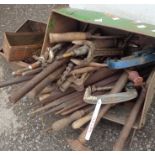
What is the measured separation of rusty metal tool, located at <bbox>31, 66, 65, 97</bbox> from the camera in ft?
4.97

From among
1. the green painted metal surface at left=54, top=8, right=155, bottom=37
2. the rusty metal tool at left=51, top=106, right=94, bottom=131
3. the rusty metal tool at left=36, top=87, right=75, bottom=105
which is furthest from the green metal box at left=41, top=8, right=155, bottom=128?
the rusty metal tool at left=36, top=87, right=75, bottom=105

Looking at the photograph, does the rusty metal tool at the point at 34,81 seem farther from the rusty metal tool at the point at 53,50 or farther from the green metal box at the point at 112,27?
the green metal box at the point at 112,27

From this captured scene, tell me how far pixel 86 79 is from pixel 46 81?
177 mm

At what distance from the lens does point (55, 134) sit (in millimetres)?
1563

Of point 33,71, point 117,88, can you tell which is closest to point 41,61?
point 33,71

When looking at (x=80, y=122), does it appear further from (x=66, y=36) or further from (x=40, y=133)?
(x=66, y=36)

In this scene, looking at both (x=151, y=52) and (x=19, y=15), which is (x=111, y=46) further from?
(x=19, y=15)

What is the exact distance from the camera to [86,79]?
1519 millimetres

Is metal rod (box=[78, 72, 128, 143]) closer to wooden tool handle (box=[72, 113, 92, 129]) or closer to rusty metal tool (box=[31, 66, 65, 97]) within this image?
wooden tool handle (box=[72, 113, 92, 129])

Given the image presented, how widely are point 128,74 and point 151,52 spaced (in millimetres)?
156

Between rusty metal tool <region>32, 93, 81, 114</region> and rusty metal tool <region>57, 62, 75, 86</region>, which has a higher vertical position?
rusty metal tool <region>57, 62, 75, 86</region>

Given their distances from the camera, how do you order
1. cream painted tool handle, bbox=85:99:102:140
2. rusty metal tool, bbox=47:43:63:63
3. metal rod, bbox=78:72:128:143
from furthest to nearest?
rusty metal tool, bbox=47:43:63:63, metal rod, bbox=78:72:128:143, cream painted tool handle, bbox=85:99:102:140

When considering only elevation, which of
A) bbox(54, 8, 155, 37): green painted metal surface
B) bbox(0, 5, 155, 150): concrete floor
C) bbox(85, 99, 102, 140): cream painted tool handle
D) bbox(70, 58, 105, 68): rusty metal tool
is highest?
bbox(54, 8, 155, 37): green painted metal surface

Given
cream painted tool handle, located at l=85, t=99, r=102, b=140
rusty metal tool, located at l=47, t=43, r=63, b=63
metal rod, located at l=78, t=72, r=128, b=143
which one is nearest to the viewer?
cream painted tool handle, located at l=85, t=99, r=102, b=140
